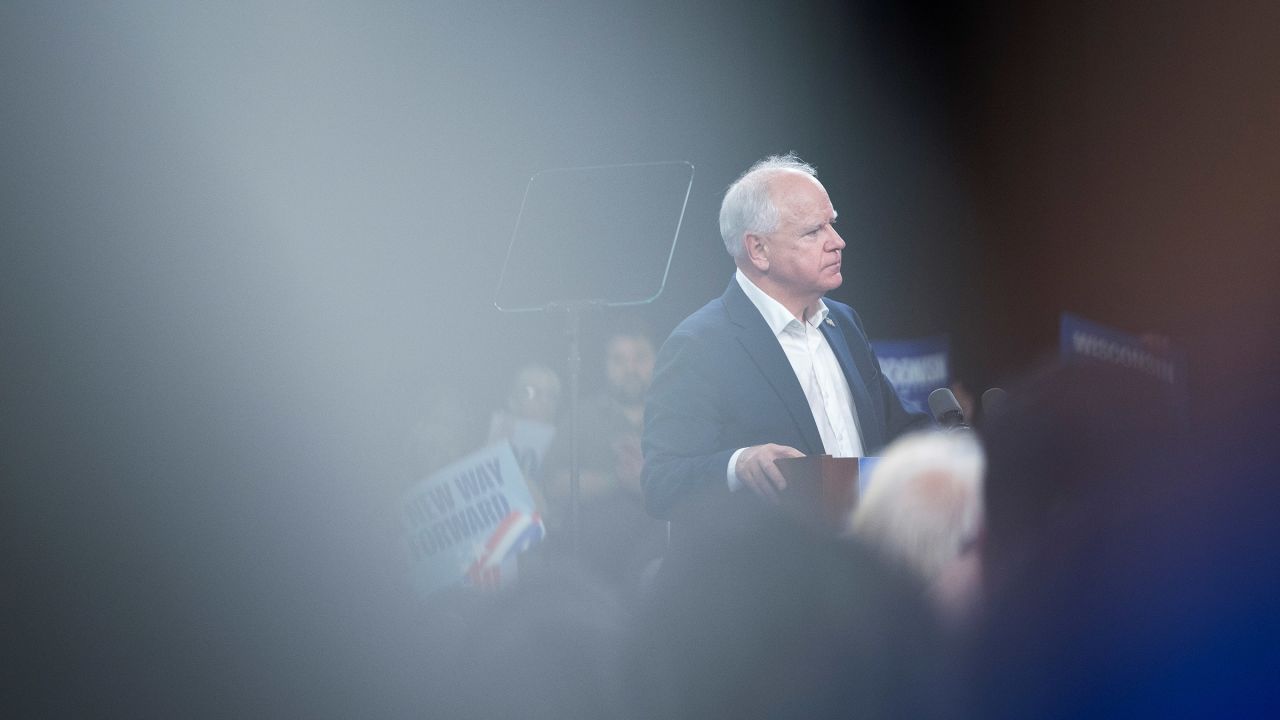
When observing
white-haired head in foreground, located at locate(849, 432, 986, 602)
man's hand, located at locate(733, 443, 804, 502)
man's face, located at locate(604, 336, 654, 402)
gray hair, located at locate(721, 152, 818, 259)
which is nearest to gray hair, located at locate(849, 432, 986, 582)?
white-haired head in foreground, located at locate(849, 432, 986, 602)

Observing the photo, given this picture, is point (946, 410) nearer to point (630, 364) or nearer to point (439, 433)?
point (630, 364)

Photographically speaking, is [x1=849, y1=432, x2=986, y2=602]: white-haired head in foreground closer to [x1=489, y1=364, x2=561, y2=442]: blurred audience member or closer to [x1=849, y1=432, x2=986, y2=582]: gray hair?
[x1=849, y1=432, x2=986, y2=582]: gray hair

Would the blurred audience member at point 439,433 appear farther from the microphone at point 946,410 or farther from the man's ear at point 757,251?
the microphone at point 946,410

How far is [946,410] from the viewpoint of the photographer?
4.71ft

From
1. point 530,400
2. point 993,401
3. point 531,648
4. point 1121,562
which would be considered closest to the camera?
point 993,401

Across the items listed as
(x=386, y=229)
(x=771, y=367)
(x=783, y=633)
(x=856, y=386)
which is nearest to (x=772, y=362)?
(x=771, y=367)

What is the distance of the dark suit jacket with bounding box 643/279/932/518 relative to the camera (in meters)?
1.73

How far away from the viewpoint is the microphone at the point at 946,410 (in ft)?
4.70

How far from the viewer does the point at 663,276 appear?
2.26 meters

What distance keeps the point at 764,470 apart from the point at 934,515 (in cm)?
27

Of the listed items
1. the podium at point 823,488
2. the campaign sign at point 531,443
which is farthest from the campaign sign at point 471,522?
the podium at point 823,488

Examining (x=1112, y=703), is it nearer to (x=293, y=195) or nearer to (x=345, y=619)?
(x=345, y=619)

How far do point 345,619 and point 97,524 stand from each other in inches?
21.7

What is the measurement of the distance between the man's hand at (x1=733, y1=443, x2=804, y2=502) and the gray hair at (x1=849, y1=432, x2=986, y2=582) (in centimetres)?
14
